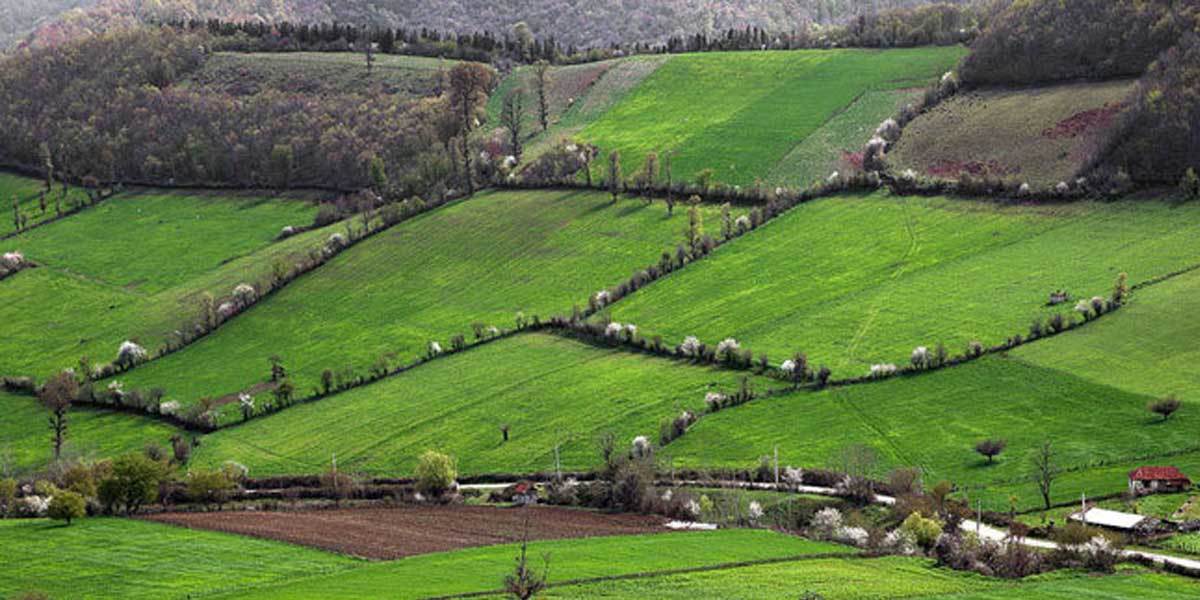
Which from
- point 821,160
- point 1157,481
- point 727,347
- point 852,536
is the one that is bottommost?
point 852,536

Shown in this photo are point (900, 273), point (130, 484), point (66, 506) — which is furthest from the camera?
point (900, 273)

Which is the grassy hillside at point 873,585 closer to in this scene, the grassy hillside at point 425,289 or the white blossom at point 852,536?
the white blossom at point 852,536

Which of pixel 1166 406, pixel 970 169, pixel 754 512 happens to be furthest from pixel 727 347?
pixel 970 169

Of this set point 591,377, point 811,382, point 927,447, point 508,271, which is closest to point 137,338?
point 508,271

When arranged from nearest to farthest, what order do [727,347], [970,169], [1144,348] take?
[1144,348] < [727,347] < [970,169]

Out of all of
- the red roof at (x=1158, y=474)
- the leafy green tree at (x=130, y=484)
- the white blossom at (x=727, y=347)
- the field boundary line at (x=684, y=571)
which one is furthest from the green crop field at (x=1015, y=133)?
the leafy green tree at (x=130, y=484)

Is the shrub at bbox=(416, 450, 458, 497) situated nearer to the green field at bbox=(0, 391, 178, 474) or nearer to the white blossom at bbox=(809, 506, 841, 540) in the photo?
the white blossom at bbox=(809, 506, 841, 540)

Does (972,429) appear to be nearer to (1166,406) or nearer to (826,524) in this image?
(1166,406)

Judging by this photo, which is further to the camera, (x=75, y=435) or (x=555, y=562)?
(x=75, y=435)

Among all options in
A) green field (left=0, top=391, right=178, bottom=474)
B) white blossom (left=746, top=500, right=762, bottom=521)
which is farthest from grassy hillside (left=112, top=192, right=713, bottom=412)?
white blossom (left=746, top=500, right=762, bottom=521)
